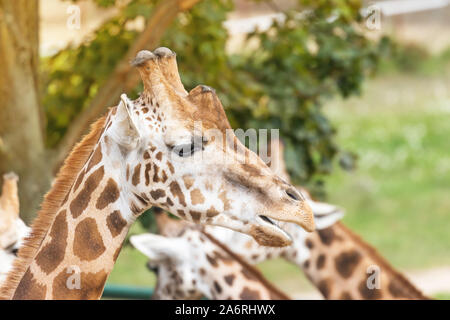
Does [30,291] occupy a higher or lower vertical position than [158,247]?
lower

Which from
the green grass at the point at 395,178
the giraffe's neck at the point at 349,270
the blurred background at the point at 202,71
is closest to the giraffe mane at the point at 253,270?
the giraffe's neck at the point at 349,270

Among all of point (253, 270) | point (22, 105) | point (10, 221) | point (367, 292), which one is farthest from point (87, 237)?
point (22, 105)

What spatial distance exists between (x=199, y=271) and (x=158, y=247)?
0.29 m

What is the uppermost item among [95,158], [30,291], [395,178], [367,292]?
[395,178]

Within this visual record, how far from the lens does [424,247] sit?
39.2ft

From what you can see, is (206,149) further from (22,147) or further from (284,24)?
(284,24)

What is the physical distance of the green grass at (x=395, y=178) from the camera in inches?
472

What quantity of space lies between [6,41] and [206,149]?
3.07 m

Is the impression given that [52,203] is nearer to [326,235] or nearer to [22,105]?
[22,105]

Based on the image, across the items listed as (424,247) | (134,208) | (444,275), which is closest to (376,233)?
(424,247)

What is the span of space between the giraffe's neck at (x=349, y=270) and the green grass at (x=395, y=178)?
4.10 metres

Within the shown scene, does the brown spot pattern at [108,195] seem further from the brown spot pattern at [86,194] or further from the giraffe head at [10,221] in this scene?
the giraffe head at [10,221]

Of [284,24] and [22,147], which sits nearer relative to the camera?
[22,147]

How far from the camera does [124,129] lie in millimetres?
2773
